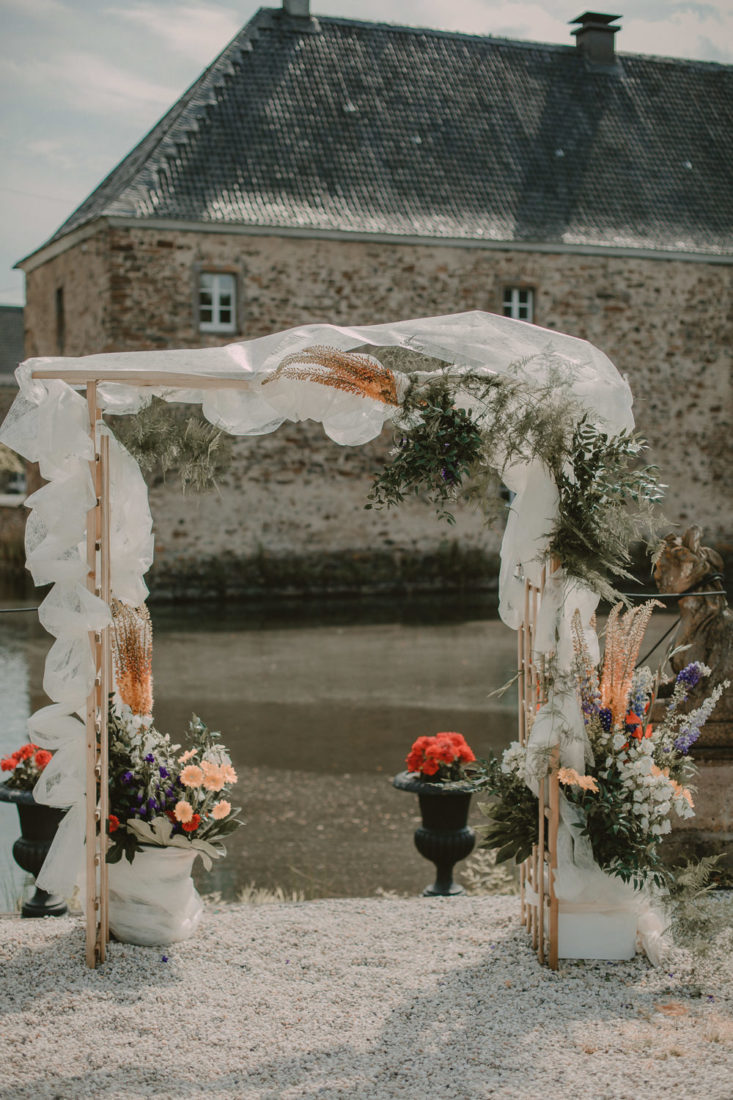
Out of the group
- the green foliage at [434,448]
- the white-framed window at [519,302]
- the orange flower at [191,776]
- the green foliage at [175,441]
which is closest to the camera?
the green foliage at [434,448]

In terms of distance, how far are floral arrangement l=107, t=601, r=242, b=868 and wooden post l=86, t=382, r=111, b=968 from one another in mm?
163

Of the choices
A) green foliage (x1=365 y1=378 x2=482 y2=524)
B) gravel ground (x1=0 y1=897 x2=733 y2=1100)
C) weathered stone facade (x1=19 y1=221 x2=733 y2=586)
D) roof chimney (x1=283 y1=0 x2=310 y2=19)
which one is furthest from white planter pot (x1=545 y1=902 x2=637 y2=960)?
roof chimney (x1=283 y1=0 x2=310 y2=19)

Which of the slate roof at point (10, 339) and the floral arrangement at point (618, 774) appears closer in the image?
the floral arrangement at point (618, 774)

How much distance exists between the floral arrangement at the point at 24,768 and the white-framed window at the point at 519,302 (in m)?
15.6

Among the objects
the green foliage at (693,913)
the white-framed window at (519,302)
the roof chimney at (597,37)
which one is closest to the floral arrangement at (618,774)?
the green foliage at (693,913)

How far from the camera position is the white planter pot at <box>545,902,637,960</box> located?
15.7 feet

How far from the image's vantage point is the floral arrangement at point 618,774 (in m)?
4.70

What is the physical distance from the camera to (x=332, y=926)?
5.27m

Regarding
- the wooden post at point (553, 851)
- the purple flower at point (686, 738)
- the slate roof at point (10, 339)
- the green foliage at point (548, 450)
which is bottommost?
the wooden post at point (553, 851)

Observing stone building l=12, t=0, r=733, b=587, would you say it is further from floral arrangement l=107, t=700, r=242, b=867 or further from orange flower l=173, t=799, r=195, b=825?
orange flower l=173, t=799, r=195, b=825

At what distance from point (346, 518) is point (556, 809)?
583 inches

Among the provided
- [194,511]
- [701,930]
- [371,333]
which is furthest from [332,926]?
[194,511]

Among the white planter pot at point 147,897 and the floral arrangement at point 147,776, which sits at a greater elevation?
the floral arrangement at point 147,776

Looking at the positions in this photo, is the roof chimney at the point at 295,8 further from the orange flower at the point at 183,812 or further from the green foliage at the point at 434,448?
the orange flower at the point at 183,812
